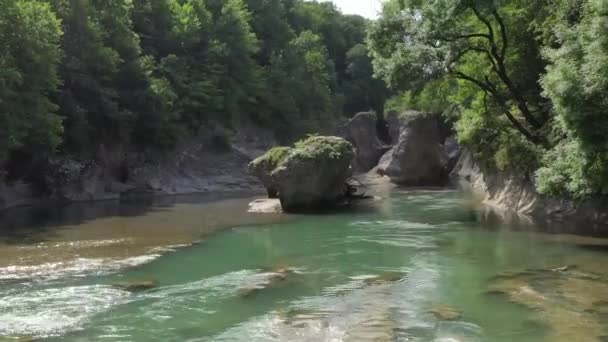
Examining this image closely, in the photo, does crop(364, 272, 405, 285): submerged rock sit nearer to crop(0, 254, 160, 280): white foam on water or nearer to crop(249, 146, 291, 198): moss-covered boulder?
crop(0, 254, 160, 280): white foam on water

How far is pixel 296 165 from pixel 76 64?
714 inches

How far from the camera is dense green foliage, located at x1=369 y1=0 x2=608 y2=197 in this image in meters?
17.9

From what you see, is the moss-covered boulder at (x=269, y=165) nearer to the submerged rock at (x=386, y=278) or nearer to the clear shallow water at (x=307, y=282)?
the clear shallow water at (x=307, y=282)

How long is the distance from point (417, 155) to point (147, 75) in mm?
20247

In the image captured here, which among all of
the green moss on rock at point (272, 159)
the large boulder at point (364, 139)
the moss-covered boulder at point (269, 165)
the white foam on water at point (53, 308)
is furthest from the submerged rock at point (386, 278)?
the large boulder at point (364, 139)

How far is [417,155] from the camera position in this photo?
48938 mm

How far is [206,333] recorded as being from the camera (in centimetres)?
1145

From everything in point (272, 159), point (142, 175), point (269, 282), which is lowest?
point (269, 282)

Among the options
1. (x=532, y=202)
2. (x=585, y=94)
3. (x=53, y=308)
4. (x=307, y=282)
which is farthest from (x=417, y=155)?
(x=53, y=308)

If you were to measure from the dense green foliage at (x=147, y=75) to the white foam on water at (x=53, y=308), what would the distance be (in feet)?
62.8

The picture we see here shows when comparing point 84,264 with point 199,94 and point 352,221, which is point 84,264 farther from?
point 199,94

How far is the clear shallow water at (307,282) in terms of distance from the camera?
1155 cm

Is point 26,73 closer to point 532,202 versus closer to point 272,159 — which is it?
point 272,159

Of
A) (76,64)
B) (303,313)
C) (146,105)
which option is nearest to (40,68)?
(76,64)
